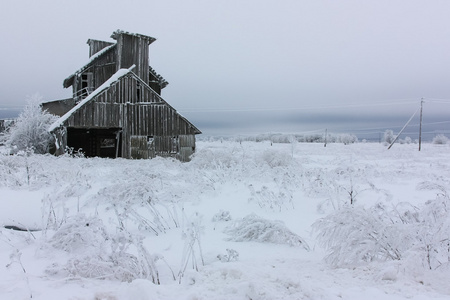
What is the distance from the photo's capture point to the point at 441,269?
11.6 ft

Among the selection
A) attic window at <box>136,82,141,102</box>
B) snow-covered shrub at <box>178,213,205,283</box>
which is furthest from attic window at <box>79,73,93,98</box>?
snow-covered shrub at <box>178,213,205,283</box>

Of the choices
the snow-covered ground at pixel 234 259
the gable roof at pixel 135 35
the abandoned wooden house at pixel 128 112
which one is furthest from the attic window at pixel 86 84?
the snow-covered ground at pixel 234 259

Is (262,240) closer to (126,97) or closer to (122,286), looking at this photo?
(122,286)

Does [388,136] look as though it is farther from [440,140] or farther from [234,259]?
[234,259]

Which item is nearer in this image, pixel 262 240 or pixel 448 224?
pixel 448 224

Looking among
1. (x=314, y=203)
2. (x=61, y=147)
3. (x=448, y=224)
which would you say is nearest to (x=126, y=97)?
(x=61, y=147)

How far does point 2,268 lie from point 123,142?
60.7 ft

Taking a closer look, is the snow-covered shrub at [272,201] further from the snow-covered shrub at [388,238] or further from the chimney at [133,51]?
the chimney at [133,51]

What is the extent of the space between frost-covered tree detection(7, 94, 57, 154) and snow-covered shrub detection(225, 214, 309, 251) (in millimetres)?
23735

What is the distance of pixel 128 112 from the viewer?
21.6m

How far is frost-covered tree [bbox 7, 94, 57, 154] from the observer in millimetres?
23578

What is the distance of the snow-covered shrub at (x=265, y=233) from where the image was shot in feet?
16.2

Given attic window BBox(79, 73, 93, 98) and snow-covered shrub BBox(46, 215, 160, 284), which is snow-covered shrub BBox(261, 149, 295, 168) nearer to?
snow-covered shrub BBox(46, 215, 160, 284)

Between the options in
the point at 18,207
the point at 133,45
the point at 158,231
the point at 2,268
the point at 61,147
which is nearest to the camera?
the point at 2,268
